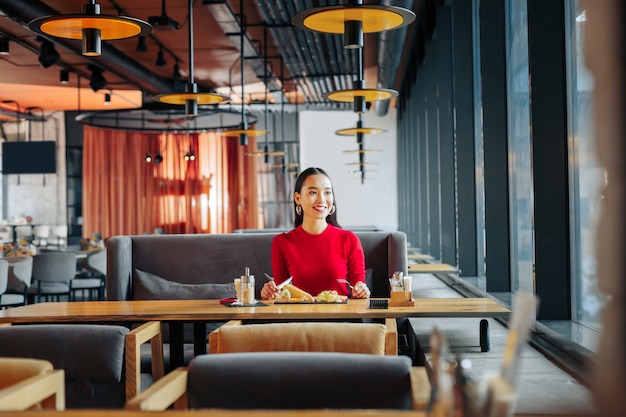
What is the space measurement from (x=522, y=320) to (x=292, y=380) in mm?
777

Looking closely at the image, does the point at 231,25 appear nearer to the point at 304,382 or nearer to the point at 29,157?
the point at 304,382

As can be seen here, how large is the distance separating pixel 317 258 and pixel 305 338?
67.2 inches

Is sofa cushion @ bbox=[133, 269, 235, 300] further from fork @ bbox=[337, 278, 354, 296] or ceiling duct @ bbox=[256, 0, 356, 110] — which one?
ceiling duct @ bbox=[256, 0, 356, 110]

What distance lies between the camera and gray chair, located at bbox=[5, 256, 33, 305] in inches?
299

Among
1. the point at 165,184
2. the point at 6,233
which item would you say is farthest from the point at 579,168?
the point at 6,233

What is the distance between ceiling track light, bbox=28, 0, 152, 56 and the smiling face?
1.14 m

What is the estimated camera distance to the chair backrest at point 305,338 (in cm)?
222

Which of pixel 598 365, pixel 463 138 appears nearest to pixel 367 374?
pixel 598 365

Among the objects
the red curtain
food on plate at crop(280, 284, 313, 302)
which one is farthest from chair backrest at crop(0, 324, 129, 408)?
the red curtain

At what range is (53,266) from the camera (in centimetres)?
836

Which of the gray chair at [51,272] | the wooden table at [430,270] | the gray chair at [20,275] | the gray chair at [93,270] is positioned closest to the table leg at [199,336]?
the wooden table at [430,270]

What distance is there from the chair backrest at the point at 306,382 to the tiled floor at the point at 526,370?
0.76 feet

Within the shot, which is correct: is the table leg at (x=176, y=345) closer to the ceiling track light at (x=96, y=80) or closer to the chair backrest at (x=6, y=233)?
the ceiling track light at (x=96, y=80)

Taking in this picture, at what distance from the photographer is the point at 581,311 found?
3.97 meters
